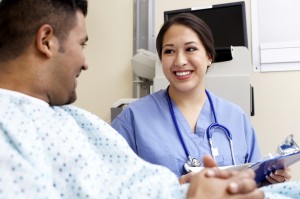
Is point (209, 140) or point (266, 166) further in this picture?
point (209, 140)

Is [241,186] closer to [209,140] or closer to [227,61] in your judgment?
[209,140]

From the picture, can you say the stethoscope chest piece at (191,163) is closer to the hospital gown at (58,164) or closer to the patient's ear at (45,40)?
the hospital gown at (58,164)

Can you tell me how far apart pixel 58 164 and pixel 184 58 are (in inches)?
30.3

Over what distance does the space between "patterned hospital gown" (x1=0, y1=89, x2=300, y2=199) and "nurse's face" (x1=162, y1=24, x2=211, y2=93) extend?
0.61m

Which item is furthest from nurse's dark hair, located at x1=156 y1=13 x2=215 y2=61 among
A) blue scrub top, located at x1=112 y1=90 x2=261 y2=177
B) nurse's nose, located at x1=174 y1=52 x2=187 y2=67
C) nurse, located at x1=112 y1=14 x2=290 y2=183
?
blue scrub top, located at x1=112 y1=90 x2=261 y2=177

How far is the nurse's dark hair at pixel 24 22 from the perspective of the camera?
68 centimetres

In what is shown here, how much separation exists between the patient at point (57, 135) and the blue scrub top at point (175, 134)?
39 centimetres

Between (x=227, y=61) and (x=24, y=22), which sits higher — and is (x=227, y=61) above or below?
below

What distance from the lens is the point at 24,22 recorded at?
0.68 metres

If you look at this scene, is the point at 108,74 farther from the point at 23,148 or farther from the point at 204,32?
the point at 23,148

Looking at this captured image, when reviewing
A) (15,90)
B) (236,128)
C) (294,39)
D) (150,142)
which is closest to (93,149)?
(15,90)

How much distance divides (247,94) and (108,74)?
1019 millimetres

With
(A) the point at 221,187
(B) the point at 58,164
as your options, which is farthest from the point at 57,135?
(A) the point at 221,187

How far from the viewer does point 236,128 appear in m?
1.23
